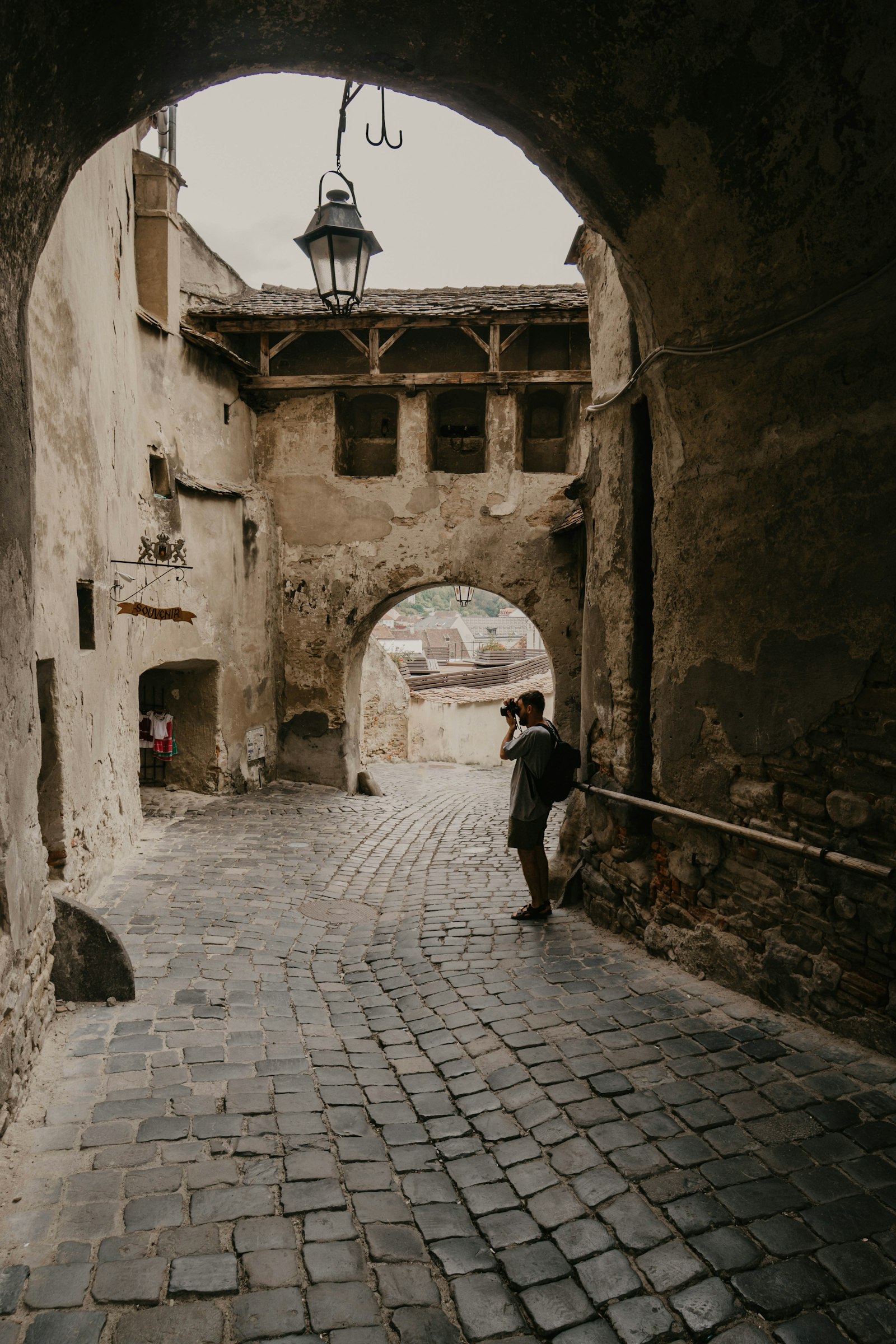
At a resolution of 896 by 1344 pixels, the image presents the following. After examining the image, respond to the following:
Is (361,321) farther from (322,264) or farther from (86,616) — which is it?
(86,616)

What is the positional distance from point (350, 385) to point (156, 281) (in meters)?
3.32

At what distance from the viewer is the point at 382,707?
20.2 meters

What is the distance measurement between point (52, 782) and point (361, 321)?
8451 millimetres

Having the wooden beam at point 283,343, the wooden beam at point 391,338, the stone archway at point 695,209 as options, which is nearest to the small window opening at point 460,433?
the wooden beam at point 391,338

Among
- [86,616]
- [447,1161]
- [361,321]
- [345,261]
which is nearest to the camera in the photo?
[447,1161]

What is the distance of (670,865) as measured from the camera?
5086 millimetres

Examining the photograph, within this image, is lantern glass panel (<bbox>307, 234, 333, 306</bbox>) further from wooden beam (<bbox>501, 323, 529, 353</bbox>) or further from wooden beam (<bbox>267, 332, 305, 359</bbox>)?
wooden beam (<bbox>501, 323, 529, 353</bbox>)

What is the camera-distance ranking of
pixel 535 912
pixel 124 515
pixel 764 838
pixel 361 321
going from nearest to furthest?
pixel 764 838 < pixel 535 912 < pixel 124 515 < pixel 361 321

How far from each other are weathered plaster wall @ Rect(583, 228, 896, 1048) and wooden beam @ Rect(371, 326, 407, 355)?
22.8ft

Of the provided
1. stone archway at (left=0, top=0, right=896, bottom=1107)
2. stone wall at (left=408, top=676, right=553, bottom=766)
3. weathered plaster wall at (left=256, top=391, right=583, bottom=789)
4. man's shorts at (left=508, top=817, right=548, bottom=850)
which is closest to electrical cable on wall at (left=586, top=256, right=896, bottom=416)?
stone archway at (left=0, top=0, right=896, bottom=1107)

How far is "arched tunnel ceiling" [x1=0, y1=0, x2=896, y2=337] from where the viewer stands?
10.7 feet

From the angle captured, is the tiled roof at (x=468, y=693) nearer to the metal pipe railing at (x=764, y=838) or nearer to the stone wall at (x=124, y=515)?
the stone wall at (x=124, y=515)

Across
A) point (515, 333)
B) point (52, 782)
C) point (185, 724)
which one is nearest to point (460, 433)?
point (515, 333)

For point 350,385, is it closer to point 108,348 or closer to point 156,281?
point 156,281
